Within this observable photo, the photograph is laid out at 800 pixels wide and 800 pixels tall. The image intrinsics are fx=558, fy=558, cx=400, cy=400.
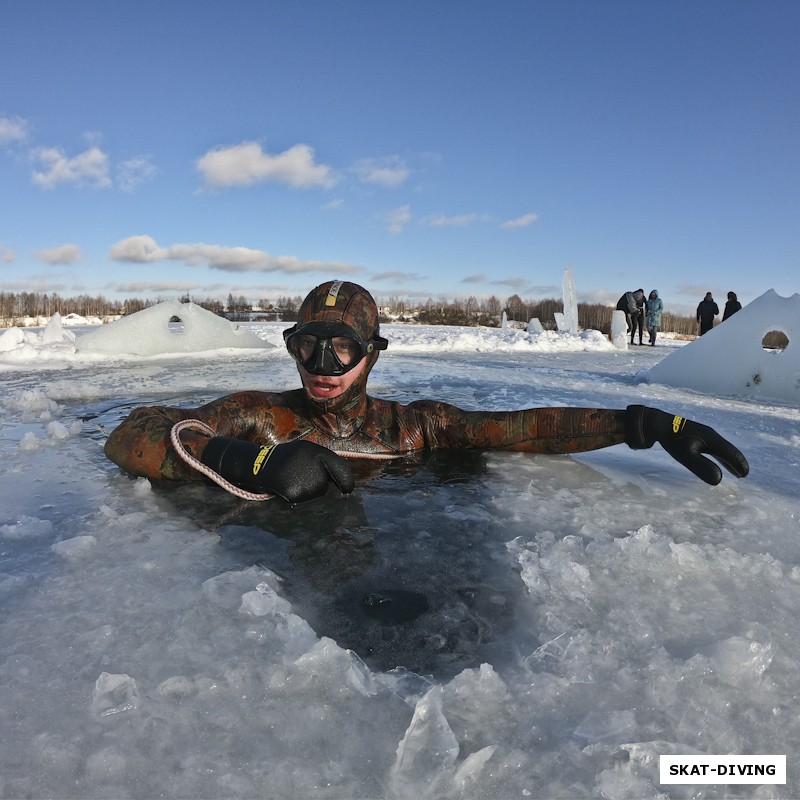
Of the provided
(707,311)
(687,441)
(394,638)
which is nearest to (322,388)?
(394,638)

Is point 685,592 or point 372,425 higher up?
point 372,425

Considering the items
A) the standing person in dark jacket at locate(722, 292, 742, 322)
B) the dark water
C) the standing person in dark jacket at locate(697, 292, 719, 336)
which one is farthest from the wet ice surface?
the standing person in dark jacket at locate(697, 292, 719, 336)

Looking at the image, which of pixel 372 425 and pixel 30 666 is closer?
pixel 30 666

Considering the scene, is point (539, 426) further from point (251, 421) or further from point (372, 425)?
point (251, 421)

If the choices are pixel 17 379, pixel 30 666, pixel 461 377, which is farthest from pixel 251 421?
pixel 17 379

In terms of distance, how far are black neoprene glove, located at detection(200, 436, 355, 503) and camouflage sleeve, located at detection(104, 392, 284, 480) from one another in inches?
6.9

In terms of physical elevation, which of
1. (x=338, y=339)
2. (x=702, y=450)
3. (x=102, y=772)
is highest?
(x=338, y=339)

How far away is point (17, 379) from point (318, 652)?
7987mm

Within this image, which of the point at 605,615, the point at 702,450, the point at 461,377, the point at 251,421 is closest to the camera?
the point at 605,615

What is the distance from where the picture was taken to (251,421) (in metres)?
3.08

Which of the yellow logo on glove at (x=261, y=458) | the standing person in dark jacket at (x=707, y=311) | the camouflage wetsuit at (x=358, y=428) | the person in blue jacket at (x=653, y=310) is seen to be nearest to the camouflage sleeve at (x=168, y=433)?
the camouflage wetsuit at (x=358, y=428)

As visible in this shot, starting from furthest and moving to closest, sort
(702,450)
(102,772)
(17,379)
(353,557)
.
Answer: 1. (17,379)
2. (702,450)
3. (353,557)
4. (102,772)

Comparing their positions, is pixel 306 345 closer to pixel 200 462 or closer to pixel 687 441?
pixel 200 462

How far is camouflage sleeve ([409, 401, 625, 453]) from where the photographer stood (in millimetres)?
3082
